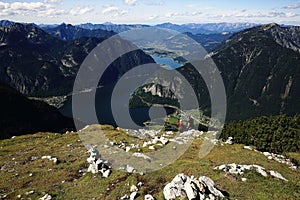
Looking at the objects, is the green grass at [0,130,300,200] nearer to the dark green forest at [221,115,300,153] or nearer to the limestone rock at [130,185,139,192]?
the limestone rock at [130,185,139,192]

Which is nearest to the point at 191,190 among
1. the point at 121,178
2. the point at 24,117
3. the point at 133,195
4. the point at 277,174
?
the point at 133,195

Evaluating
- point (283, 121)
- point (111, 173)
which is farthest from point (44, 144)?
point (283, 121)

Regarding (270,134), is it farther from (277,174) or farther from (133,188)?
(133,188)

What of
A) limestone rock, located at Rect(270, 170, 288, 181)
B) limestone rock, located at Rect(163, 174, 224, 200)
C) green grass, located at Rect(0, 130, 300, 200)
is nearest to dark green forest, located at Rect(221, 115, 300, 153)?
green grass, located at Rect(0, 130, 300, 200)

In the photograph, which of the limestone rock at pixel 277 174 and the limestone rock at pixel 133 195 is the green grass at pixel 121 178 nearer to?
the limestone rock at pixel 133 195

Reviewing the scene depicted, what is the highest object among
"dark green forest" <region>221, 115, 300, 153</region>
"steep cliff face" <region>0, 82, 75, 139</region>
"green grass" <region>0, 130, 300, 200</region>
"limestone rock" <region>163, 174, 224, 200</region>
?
"limestone rock" <region>163, 174, 224, 200</region>

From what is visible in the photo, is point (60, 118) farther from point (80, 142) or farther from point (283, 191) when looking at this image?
point (283, 191)

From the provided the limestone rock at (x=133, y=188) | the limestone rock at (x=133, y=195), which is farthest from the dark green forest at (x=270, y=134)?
the limestone rock at (x=133, y=195)

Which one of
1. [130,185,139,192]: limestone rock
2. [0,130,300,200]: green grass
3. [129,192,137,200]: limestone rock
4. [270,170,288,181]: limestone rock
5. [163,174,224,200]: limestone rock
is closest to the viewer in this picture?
[163,174,224,200]: limestone rock
